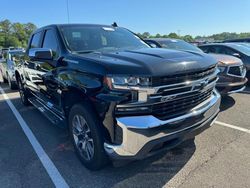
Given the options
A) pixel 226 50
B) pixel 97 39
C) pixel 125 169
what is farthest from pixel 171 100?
pixel 226 50

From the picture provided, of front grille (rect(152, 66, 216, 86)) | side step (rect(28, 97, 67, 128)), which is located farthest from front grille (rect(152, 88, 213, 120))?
side step (rect(28, 97, 67, 128))

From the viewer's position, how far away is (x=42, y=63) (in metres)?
4.53

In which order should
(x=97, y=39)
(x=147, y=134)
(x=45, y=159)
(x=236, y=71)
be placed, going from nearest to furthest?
(x=147, y=134)
(x=45, y=159)
(x=97, y=39)
(x=236, y=71)

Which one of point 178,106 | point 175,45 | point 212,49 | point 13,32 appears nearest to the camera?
point 178,106

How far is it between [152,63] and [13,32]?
11158 cm

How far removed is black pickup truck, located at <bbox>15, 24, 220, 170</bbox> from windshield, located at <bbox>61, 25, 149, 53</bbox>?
4 centimetres

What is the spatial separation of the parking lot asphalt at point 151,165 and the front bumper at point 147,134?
0.49 meters

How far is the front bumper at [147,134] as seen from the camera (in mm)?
2695

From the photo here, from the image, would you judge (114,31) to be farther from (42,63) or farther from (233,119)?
(233,119)

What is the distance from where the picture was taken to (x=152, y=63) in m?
2.89

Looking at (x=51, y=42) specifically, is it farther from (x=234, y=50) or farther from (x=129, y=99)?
(x=234, y=50)

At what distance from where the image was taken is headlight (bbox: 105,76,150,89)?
275cm

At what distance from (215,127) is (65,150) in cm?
265

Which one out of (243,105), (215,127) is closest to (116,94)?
(215,127)
